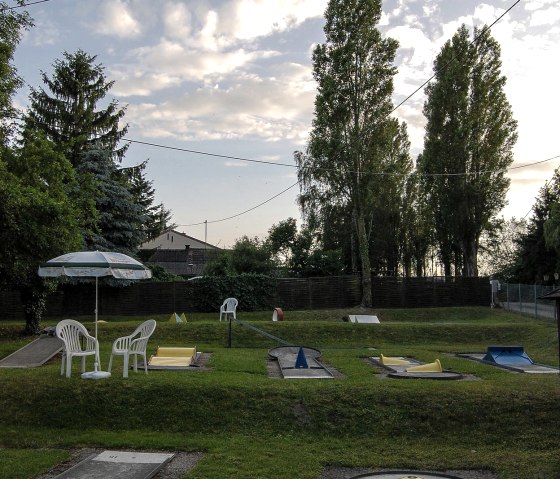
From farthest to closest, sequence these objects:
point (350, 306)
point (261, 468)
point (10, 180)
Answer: point (350, 306), point (10, 180), point (261, 468)

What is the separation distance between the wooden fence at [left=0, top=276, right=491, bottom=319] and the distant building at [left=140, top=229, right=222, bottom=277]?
98.1ft

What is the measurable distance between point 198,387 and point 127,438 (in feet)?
5.10

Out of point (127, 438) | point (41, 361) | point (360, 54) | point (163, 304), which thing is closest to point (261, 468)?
point (127, 438)

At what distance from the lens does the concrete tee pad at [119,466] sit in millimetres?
5731

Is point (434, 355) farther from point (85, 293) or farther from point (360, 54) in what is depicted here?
point (360, 54)

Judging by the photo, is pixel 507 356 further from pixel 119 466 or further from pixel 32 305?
pixel 32 305

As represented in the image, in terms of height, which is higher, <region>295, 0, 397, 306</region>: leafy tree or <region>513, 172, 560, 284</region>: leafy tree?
<region>295, 0, 397, 306</region>: leafy tree

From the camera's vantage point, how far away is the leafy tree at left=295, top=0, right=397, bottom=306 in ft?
104

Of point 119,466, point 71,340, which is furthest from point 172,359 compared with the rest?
point 119,466

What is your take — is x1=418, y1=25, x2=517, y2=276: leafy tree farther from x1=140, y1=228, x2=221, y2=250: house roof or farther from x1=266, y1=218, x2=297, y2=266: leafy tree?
x1=140, y1=228, x2=221, y2=250: house roof

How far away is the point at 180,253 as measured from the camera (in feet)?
219

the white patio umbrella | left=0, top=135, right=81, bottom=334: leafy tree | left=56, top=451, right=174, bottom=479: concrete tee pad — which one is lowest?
left=56, top=451, right=174, bottom=479: concrete tee pad

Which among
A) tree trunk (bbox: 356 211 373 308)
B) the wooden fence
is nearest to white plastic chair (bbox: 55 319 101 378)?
the wooden fence

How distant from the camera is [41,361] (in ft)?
39.3
